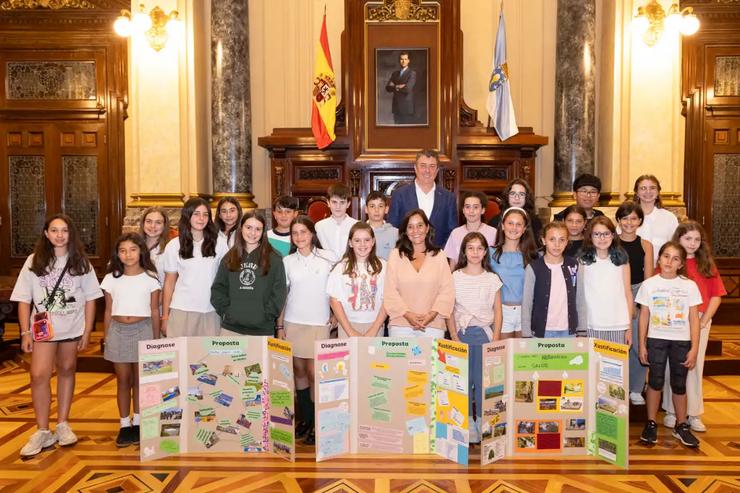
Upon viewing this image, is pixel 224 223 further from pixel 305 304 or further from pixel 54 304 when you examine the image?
pixel 54 304

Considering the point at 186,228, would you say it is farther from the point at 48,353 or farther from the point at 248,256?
the point at 48,353

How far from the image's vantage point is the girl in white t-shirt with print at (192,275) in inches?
177

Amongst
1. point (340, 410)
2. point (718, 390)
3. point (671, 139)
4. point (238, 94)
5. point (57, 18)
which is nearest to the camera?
point (340, 410)

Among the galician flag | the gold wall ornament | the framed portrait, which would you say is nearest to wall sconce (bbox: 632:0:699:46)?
the galician flag

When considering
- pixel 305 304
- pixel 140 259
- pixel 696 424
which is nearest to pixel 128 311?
pixel 140 259

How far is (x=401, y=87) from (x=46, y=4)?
532 centimetres

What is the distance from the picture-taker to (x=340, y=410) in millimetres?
4086

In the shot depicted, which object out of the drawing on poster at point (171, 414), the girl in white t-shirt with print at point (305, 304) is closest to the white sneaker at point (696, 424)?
the girl in white t-shirt with print at point (305, 304)

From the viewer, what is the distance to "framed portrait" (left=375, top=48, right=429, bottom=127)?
854 centimetres

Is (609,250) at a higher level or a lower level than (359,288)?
higher

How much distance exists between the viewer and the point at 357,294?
4359mm

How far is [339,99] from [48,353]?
558 cm

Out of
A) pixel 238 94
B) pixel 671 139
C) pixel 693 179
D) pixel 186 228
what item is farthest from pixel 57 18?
pixel 693 179

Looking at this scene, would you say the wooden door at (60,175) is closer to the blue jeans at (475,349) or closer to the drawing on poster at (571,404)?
the blue jeans at (475,349)
